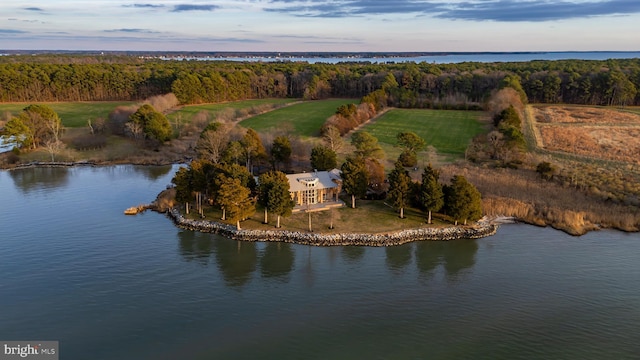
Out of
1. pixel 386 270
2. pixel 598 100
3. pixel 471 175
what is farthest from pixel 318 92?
pixel 386 270

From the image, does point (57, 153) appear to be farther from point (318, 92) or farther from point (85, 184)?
point (318, 92)

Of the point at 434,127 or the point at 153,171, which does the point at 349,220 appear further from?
the point at 434,127

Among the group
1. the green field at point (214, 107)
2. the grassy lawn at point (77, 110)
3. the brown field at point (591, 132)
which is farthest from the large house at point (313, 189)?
the grassy lawn at point (77, 110)

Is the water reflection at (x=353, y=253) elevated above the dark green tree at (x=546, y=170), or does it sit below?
below

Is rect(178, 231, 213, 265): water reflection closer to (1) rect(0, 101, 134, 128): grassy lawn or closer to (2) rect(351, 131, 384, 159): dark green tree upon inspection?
(2) rect(351, 131, 384, 159): dark green tree

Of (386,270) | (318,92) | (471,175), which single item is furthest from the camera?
(318,92)

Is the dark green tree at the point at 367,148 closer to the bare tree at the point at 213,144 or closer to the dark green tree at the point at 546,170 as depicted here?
the bare tree at the point at 213,144
